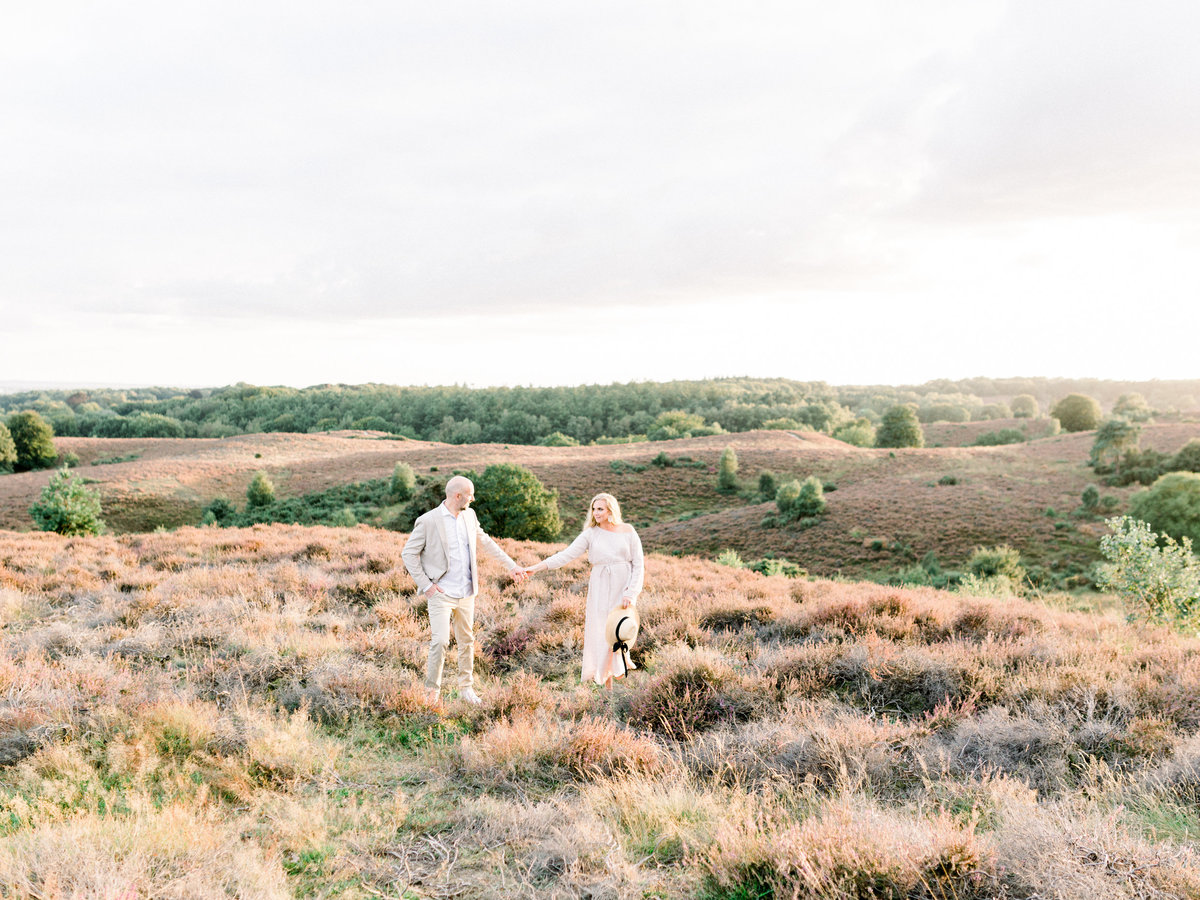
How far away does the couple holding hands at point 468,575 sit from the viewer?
6301 mm

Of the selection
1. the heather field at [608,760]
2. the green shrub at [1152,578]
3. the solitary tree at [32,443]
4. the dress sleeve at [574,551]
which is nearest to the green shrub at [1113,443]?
the green shrub at [1152,578]

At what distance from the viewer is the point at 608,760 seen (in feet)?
15.5

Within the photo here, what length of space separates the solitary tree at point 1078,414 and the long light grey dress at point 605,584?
108 meters

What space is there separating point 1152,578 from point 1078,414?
327ft

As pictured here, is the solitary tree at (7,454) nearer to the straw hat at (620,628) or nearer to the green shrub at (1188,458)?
the straw hat at (620,628)

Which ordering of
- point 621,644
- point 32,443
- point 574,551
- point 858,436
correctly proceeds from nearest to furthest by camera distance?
point 621,644, point 574,551, point 32,443, point 858,436

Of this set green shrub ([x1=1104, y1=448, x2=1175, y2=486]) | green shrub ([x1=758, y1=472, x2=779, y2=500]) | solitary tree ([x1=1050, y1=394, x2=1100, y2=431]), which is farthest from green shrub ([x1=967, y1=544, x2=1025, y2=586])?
solitary tree ([x1=1050, y1=394, x2=1100, y2=431])

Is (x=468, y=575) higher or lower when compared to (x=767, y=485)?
higher

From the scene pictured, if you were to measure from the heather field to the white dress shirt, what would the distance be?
105 cm

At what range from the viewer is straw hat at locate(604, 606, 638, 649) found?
6566mm

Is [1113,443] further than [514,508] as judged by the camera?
Yes

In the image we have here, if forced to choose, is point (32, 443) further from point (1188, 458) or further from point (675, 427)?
point (1188, 458)

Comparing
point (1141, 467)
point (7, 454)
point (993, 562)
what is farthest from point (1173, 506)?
point (7, 454)

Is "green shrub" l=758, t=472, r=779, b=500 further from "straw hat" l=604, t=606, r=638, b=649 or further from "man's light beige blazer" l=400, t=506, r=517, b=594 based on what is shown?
Answer: "man's light beige blazer" l=400, t=506, r=517, b=594
